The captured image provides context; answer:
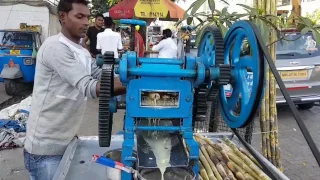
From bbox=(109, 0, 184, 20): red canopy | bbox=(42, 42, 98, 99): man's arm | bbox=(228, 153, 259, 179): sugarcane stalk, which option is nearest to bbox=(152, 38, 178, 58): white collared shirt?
bbox=(109, 0, 184, 20): red canopy

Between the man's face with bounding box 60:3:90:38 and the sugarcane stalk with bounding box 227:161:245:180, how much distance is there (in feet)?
4.28

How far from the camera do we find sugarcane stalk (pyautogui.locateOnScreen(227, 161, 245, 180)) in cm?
219

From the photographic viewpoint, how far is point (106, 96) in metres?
1.56

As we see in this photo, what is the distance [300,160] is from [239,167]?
127 inches

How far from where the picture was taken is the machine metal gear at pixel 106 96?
Answer: 156 centimetres

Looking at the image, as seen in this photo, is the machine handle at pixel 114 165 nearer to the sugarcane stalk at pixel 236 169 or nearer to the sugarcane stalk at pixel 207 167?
the sugarcane stalk at pixel 207 167

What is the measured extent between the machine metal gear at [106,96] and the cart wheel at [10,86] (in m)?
8.05

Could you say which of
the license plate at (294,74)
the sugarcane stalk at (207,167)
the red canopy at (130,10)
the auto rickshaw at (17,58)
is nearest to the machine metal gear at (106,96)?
Answer: the sugarcane stalk at (207,167)

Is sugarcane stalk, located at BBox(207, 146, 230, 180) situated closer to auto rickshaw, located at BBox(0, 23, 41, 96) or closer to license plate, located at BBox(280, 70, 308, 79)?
license plate, located at BBox(280, 70, 308, 79)

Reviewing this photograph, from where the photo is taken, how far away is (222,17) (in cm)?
260

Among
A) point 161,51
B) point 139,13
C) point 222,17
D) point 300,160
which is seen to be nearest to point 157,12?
point 139,13

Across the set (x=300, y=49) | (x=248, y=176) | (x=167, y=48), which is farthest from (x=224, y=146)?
(x=167, y=48)

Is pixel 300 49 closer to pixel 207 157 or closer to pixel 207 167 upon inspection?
pixel 207 157

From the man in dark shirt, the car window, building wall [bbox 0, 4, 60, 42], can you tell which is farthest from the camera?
building wall [bbox 0, 4, 60, 42]
